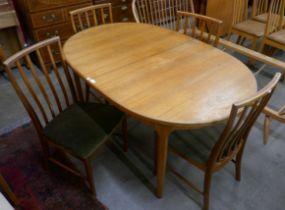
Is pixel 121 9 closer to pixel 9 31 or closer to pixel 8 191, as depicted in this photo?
pixel 9 31

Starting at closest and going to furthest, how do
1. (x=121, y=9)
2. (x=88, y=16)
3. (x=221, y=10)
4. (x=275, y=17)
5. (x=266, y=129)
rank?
(x=266, y=129) < (x=88, y=16) < (x=275, y=17) < (x=121, y=9) < (x=221, y=10)

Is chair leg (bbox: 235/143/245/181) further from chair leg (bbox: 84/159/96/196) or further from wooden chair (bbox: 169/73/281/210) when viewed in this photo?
chair leg (bbox: 84/159/96/196)

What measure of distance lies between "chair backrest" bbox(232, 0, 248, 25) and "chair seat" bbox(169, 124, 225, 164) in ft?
6.08

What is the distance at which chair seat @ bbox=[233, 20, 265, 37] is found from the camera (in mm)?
2729

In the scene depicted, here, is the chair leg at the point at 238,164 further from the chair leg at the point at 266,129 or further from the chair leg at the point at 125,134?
the chair leg at the point at 125,134

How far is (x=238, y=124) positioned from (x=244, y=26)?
210 centimetres

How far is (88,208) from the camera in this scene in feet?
5.14

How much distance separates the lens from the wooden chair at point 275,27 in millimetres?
2568

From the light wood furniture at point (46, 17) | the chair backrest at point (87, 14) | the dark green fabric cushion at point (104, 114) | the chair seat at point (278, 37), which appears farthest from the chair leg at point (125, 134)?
the chair seat at point (278, 37)

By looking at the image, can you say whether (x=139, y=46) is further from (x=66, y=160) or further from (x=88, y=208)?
(x=88, y=208)

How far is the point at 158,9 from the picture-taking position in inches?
97.7

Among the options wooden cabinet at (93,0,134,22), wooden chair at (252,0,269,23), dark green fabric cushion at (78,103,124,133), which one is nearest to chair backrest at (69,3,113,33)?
wooden cabinet at (93,0,134,22)

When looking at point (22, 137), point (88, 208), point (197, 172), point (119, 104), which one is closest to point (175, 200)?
point (197, 172)

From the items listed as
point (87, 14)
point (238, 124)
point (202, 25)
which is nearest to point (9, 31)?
point (87, 14)
